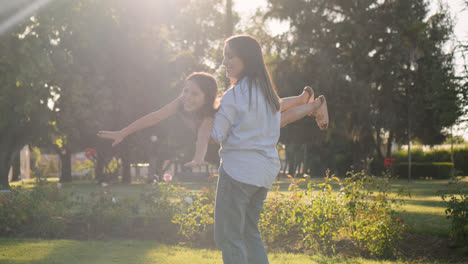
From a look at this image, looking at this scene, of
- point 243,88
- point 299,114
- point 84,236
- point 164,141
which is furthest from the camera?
point 164,141

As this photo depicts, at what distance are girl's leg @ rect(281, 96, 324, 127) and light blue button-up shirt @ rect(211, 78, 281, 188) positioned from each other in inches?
15.7

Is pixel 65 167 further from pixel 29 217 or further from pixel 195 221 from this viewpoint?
pixel 195 221

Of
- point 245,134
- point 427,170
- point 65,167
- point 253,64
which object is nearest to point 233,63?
point 253,64

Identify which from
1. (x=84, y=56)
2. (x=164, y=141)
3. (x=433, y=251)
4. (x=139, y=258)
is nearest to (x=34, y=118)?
(x=84, y=56)

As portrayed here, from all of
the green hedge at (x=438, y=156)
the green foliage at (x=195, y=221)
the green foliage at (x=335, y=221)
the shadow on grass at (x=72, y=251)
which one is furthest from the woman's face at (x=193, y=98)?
the green hedge at (x=438, y=156)

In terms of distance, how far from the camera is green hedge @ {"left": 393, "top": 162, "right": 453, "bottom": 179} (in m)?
38.0

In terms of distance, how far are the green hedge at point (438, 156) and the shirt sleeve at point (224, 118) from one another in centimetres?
4235

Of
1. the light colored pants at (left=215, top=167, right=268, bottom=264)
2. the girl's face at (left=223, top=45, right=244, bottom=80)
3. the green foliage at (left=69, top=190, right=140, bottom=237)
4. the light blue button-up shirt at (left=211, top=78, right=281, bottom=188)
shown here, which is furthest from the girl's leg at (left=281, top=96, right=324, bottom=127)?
the green foliage at (left=69, top=190, right=140, bottom=237)

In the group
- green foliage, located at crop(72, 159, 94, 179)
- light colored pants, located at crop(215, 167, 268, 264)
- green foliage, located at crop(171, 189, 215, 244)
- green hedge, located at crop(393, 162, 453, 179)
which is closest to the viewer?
light colored pants, located at crop(215, 167, 268, 264)

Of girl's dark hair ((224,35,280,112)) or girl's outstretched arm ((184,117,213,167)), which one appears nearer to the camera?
girl's outstretched arm ((184,117,213,167))

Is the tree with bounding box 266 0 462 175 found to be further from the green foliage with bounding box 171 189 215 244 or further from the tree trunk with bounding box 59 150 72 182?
the tree trunk with bounding box 59 150 72 182

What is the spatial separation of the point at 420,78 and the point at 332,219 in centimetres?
2551

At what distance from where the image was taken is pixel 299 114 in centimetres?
344

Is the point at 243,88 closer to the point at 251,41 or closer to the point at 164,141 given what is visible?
the point at 251,41
